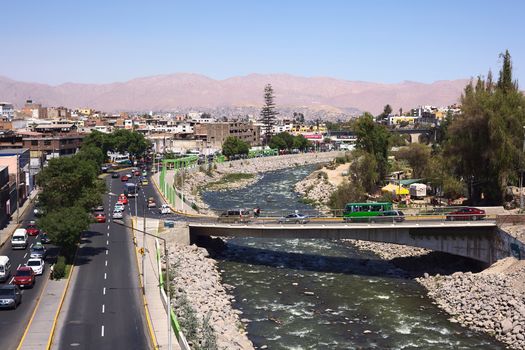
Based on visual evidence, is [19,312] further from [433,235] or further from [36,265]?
[433,235]

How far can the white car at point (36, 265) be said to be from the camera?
45.9 meters

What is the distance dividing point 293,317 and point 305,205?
5094 cm

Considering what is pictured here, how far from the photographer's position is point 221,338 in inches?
1430

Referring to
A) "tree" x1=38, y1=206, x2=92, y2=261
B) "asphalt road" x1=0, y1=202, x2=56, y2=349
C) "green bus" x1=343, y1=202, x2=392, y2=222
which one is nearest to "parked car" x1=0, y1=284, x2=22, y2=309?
"asphalt road" x1=0, y1=202, x2=56, y2=349

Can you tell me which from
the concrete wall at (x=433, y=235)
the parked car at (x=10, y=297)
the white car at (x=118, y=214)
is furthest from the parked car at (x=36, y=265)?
the white car at (x=118, y=214)

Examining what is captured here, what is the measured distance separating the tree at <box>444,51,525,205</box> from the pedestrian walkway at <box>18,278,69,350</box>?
41763 millimetres

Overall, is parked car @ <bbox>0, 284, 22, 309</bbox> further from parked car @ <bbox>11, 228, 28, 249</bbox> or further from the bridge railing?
the bridge railing

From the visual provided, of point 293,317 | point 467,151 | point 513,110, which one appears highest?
point 513,110

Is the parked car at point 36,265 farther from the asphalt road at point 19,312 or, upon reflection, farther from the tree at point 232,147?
the tree at point 232,147

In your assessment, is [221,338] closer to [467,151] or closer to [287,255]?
[287,255]

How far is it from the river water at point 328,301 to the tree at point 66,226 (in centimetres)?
1250

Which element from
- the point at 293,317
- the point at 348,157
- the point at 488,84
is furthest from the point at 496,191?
the point at 348,157

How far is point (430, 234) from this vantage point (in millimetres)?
52719

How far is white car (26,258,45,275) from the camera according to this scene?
4588 cm
